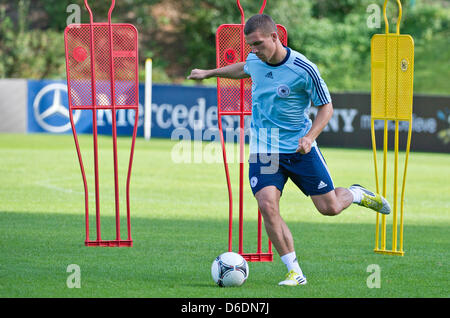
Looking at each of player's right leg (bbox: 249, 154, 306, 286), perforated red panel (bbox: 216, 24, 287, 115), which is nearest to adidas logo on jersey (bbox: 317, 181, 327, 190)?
player's right leg (bbox: 249, 154, 306, 286)

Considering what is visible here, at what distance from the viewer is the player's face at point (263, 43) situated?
22.9ft

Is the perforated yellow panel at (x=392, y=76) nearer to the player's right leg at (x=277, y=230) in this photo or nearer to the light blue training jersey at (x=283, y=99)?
the light blue training jersey at (x=283, y=99)

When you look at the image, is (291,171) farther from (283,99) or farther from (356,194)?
(356,194)

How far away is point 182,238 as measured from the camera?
986 cm

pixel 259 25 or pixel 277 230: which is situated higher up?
pixel 259 25

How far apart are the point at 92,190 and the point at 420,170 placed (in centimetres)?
857

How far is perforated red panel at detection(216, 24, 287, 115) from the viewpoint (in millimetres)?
8328

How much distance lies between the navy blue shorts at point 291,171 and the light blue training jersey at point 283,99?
0.08m

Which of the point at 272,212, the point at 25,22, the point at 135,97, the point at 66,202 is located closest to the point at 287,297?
the point at 272,212

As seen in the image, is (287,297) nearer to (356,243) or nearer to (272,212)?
(272,212)

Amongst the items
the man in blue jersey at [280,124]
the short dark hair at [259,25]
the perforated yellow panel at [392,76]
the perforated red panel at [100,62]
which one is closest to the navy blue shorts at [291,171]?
the man in blue jersey at [280,124]

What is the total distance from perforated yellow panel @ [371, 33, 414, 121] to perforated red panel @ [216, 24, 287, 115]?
105 centimetres

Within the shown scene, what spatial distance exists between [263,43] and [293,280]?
6.37ft

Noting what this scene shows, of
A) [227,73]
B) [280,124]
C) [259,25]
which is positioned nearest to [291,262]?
[280,124]
